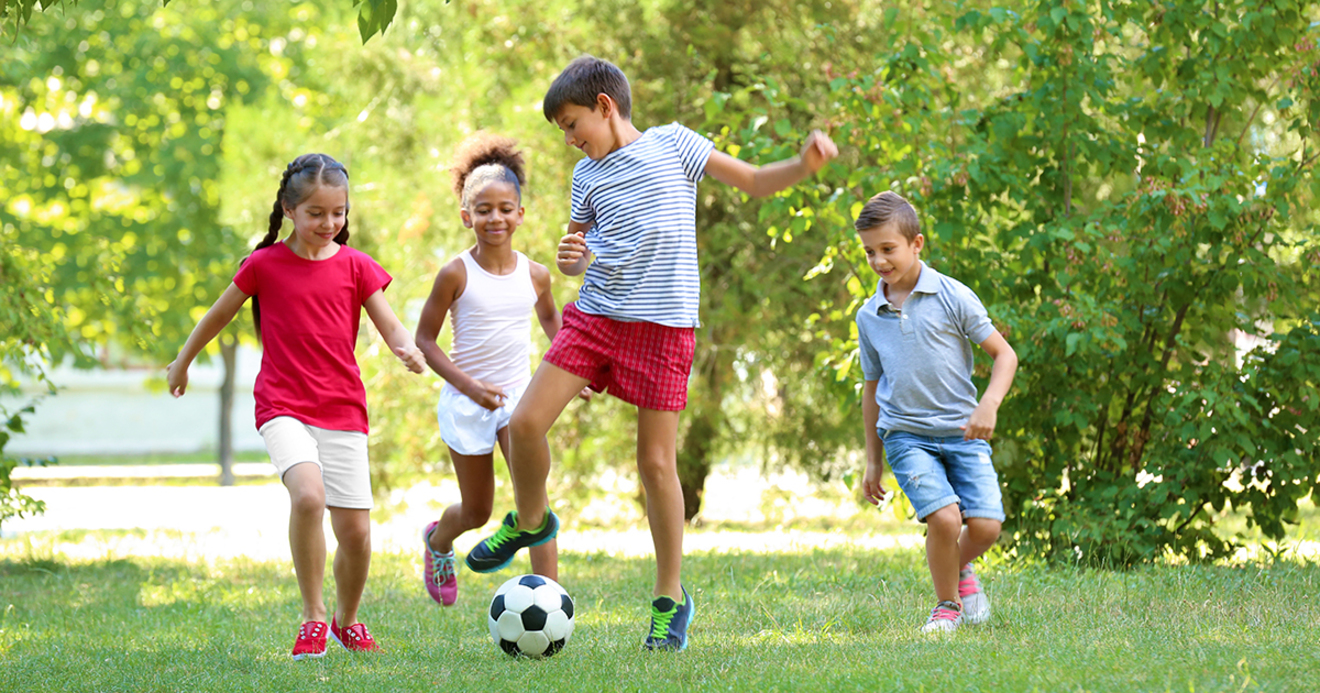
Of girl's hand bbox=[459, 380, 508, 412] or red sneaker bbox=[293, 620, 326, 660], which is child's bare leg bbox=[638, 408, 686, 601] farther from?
red sneaker bbox=[293, 620, 326, 660]

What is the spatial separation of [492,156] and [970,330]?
2.28m

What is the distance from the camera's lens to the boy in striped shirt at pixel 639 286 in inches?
163

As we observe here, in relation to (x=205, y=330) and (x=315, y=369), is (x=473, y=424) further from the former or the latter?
(x=205, y=330)

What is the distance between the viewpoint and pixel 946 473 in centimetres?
468

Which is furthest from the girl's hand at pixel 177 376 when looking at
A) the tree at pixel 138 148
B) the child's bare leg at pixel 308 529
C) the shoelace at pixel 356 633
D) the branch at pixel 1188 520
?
the tree at pixel 138 148

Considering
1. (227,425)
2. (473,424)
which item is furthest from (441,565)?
(227,425)

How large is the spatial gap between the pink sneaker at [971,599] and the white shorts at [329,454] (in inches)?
88.1

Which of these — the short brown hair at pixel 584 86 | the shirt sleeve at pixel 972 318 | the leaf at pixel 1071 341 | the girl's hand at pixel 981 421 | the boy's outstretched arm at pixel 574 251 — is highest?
the short brown hair at pixel 584 86

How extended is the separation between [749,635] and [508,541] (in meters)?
1.00

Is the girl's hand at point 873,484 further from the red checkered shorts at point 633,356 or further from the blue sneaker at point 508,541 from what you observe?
the blue sneaker at point 508,541

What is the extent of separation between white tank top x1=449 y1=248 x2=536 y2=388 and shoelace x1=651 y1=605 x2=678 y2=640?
5.06 ft

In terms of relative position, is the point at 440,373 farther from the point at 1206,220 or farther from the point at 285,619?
the point at 1206,220

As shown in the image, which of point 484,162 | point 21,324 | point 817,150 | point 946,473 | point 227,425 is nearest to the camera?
point 817,150

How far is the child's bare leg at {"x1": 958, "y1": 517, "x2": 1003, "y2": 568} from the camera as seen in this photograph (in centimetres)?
457
